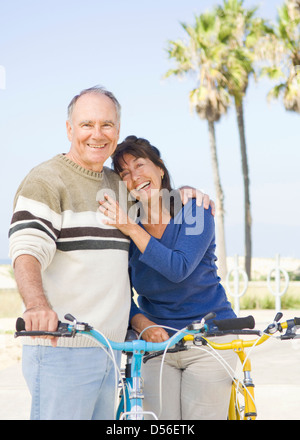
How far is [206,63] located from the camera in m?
24.4

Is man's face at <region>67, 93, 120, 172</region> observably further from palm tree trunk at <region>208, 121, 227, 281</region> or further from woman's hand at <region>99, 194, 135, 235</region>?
palm tree trunk at <region>208, 121, 227, 281</region>

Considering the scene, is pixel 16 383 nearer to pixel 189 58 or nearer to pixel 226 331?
pixel 226 331

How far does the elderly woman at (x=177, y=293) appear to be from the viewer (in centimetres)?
283

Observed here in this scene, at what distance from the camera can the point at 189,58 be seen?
2480 centimetres

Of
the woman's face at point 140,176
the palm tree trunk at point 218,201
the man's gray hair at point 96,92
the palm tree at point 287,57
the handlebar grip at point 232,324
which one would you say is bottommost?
the handlebar grip at point 232,324

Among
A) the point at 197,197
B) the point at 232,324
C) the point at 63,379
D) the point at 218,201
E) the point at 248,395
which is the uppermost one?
the point at 218,201

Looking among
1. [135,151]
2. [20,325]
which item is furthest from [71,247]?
[135,151]

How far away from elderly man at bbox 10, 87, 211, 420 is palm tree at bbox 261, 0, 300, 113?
22.0m

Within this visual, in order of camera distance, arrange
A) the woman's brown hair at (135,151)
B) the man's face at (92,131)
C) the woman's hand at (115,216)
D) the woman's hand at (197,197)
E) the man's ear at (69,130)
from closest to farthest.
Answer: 1. the woman's hand at (115,216)
2. the man's face at (92,131)
3. the man's ear at (69,130)
4. the woman's hand at (197,197)
5. the woman's brown hair at (135,151)

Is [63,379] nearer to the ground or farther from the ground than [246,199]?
nearer to the ground

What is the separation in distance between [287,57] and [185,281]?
22.3 m

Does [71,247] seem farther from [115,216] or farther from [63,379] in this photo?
[63,379]

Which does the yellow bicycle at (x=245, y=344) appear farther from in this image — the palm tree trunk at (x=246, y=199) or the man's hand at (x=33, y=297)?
the palm tree trunk at (x=246, y=199)

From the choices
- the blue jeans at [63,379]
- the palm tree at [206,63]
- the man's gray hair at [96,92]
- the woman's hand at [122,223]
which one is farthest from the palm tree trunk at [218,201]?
the blue jeans at [63,379]
